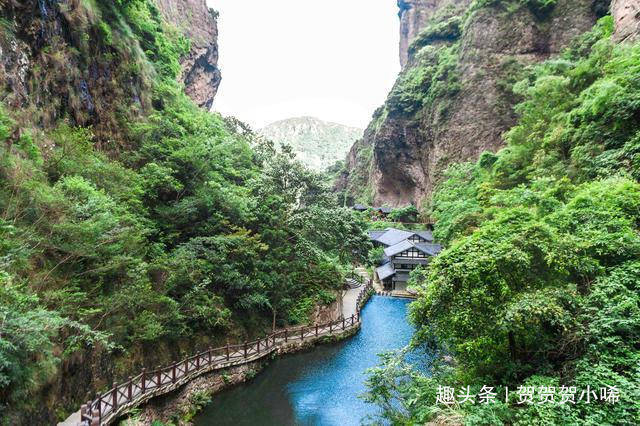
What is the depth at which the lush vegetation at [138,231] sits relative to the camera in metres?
8.41

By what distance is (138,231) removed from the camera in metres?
12.2

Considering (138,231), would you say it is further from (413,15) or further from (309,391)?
(413,15)

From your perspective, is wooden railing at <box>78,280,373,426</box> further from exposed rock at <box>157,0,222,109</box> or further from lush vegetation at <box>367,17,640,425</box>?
exposed rock at <box>157,0,222,109</box>

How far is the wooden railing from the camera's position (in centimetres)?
950

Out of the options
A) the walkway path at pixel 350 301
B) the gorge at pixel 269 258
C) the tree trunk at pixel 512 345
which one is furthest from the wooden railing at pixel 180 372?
the tree trunk at pixel 512 345

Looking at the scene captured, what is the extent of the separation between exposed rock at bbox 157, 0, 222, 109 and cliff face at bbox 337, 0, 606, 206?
25.8m

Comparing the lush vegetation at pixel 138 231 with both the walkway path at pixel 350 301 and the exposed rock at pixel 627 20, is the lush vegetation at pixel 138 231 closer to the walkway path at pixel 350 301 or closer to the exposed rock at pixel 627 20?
the walkway path at pixel 350 301

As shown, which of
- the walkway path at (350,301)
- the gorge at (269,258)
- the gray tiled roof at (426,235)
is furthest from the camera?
the gray tiled roof at (426,235)

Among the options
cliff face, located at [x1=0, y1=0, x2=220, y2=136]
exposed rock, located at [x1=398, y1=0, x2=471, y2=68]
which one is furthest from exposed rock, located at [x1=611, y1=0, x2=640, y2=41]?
exposed rock, located at [x1=398, y1=0, x2=471, y2=68]

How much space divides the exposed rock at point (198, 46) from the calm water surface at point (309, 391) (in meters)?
35.6

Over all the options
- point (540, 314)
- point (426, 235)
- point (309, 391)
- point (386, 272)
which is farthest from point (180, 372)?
point (426, 235)

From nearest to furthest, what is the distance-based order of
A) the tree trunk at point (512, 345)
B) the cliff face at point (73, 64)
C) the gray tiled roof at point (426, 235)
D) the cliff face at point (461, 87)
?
the tree trunk at point (512, 345) < the cliff face at point (73, 64) < the cliff face at point (461, 87) < the gray tiled roof at point (426, 235)

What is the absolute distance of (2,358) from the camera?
6.06 meters

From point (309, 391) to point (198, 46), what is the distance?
4413 cm
